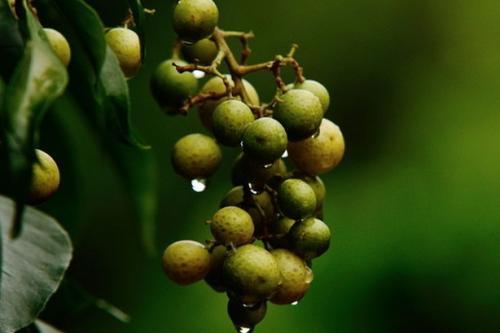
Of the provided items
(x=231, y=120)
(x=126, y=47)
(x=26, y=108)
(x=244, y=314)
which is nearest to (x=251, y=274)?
(x=244, y=314)

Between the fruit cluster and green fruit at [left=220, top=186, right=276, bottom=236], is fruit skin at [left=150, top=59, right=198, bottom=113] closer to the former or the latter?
the fruit cluster

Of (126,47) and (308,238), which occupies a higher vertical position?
(126,47)

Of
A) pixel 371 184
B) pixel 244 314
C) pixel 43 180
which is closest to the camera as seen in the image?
pixel 43 180

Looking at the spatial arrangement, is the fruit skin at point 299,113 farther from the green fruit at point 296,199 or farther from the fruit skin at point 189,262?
the fruit skin at point 189,262

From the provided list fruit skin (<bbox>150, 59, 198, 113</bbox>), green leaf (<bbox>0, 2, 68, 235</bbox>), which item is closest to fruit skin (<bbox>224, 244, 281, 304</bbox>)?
fruit skin (<bbox>150, 59, 198, 113</bbox>)

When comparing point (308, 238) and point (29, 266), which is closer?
point (29, 266)

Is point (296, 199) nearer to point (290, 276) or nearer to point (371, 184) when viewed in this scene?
point (290, 276)

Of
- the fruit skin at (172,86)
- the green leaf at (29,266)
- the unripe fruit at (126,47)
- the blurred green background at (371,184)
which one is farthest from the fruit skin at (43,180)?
the blurred green background at (371,184)
